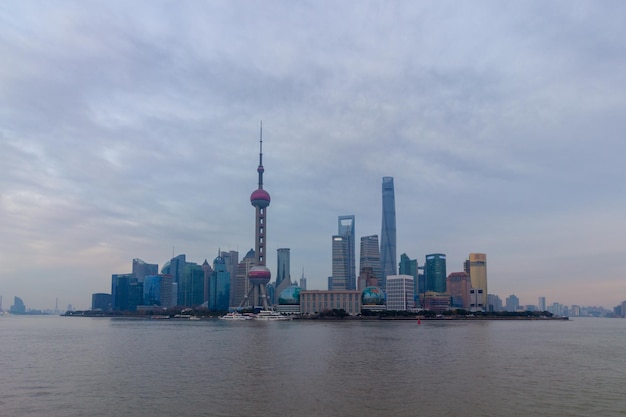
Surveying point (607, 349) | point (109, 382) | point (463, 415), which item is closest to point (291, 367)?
point (109, 382)

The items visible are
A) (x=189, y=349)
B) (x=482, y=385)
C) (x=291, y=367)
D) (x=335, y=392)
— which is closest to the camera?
(x=335, y=392)

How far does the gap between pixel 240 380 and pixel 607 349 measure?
76732 mm

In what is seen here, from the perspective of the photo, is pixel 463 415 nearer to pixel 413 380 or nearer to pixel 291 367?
pixel 413 380

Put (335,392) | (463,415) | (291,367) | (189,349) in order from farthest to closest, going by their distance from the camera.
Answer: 1. (189,349)
2. (291,367)
3. (335,392)
4. (463,415)

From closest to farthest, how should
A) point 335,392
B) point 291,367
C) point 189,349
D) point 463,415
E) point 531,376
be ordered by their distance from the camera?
point 463,415 → point 335,392 → point 531,376 → point 291,367 → point 189,349

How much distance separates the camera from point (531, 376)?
193 feet

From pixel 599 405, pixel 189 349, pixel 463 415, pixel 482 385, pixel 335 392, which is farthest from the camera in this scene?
pixel 189 349

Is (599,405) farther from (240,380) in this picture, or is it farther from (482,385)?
(240,380)

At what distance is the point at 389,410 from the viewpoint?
A: 138 feet

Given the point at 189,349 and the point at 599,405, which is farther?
the point at 189,349

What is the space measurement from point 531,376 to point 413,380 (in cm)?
1454

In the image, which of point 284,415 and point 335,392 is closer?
point 284,415

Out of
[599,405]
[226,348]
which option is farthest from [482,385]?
[226,348]

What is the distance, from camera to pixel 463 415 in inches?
1582
